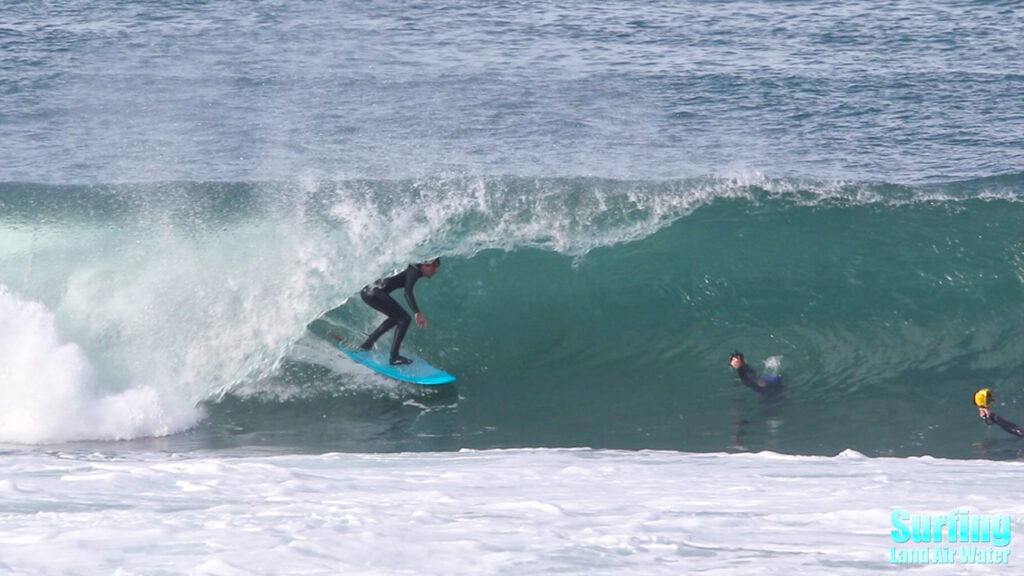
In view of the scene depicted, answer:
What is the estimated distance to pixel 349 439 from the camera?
35.7 feet

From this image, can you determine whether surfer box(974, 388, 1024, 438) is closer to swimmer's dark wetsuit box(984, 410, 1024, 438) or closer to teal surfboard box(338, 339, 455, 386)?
swimmer's dark wetsuit box(984, 410, 1024, 438)

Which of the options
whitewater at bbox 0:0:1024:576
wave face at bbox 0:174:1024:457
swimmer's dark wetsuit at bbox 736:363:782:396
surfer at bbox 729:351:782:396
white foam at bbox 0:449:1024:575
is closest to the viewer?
white foam at bbox 0:449:1024:575

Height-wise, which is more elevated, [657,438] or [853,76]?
[853,76]

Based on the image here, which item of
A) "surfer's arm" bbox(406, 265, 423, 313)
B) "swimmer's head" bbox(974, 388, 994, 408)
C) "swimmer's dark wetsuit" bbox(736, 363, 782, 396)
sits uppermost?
"surfer's arm" bbox(406, 265, 423, 313)

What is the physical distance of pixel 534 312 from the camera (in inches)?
520

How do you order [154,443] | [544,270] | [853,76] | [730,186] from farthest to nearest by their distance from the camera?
[853,76] → [730,186] → [544,270] → [154,443]

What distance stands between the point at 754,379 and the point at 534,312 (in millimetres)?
2830

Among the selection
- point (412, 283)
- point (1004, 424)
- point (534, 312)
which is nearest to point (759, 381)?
point (1004, 424)

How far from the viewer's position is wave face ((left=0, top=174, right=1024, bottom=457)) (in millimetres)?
11086

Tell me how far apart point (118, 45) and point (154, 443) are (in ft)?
48.2

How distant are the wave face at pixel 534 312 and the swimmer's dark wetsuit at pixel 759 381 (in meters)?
0.18

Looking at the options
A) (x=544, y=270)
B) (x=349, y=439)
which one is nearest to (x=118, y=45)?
(x=544, y=270)

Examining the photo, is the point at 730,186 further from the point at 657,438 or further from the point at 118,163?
the point at 118,163

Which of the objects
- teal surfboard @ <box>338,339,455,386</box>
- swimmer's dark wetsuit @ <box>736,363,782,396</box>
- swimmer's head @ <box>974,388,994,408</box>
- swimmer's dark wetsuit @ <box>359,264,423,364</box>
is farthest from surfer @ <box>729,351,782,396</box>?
swimmer's dark wetsuit @ <box>359,264,423,364</box>
